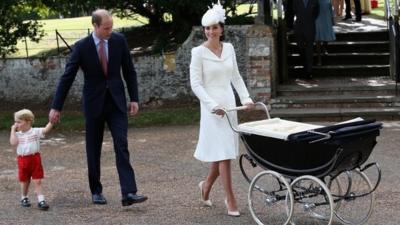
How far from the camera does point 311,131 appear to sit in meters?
5.54

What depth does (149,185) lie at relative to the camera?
7688 millimetres

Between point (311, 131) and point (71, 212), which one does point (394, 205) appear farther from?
point (71, 212)

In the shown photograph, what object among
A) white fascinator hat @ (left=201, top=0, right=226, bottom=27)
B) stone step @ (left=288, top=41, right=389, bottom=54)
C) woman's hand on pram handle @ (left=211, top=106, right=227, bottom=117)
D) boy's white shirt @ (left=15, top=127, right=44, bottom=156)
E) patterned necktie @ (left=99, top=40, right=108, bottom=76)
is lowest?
boy's white shirt @ (left=15, top=127, right=44, bottom=156)

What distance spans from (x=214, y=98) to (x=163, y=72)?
6.12m

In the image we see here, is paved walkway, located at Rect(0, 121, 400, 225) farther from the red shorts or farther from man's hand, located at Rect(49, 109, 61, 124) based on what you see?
man's hand, located at Rect(49, 109, 61, 124)

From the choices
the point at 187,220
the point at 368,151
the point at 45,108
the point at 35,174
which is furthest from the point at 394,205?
the point at 45,108

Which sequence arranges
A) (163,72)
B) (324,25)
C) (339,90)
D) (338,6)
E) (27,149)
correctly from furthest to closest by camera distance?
(338,6) < (324,25) < (163,72) < (339,90) < (27,149)

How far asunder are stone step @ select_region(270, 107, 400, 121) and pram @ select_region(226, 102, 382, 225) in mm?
4717

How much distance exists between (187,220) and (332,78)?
7.29m

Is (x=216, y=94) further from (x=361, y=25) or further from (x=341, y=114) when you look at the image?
(x=361, y=25)

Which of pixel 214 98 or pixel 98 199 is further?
pixel 98 199

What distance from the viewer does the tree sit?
13.0 meters

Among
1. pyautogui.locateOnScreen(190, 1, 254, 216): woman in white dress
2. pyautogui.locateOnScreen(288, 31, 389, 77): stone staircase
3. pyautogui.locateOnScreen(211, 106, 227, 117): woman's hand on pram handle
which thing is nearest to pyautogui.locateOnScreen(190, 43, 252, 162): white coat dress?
pyautogui.locateOnScreen(190, 1, 254, 216): woman in white dress

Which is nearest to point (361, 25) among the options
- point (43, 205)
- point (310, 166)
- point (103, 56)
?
point (103, 56)
